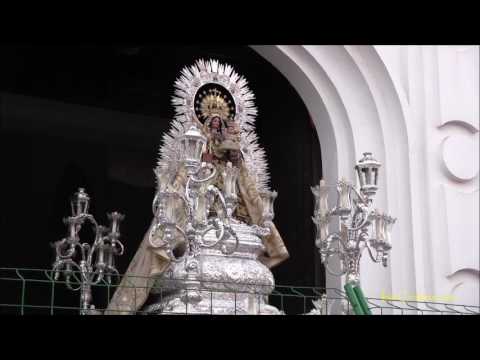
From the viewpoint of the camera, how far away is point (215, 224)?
4.89 m

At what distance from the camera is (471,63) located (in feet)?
25.3

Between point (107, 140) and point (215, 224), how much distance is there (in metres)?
2.96

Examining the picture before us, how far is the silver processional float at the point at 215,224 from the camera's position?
15.6 ft

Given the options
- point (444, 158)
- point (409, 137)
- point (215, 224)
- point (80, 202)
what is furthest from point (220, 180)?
point (444, 158)

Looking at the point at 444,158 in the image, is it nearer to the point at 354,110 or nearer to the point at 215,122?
the point at 354,110

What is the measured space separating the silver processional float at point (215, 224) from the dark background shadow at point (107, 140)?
979mm

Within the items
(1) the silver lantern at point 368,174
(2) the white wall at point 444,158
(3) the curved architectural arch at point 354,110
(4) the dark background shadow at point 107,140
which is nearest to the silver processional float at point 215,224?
(1) the silver lantern at point 368,174

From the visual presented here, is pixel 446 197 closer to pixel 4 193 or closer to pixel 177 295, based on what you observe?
pixel 177 295

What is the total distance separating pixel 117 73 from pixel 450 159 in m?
2.83

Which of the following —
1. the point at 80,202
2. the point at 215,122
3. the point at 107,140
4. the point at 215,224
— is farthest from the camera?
the point at 107,140
